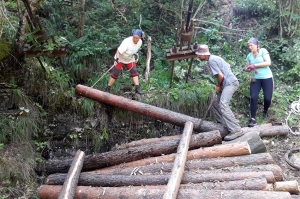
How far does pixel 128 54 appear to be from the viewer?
662cm

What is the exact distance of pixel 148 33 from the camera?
30.6ft

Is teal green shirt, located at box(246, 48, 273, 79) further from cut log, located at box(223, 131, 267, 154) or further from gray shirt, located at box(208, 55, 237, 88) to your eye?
cut log, located at box(223, 131, 267, 154)

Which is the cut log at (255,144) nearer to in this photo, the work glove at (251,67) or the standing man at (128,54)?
the work glove at (251,67)

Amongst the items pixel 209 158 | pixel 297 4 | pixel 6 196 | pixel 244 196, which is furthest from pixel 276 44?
pixel 6 196

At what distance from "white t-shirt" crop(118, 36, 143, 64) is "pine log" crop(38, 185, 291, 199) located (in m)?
3.13

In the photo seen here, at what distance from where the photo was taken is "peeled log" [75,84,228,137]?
20.4ft

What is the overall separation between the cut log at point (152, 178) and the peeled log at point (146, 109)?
1728 millimetres

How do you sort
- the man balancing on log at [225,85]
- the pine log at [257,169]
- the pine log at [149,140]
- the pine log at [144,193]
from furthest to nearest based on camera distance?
the pine log at [149,140] < the man balancing on log at [225,85] < the pine log at [257,169] < the pine log at [144,193]

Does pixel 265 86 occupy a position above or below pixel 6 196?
above

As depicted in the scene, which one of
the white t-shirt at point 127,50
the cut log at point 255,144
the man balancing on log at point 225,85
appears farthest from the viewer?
the white t-shirt at point 127,50

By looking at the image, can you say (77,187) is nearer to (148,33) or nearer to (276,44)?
(148,33)

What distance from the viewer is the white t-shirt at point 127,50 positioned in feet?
21.2

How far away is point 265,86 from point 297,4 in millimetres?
3807

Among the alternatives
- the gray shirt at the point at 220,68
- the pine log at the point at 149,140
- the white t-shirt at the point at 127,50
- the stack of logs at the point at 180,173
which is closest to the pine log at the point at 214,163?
the stack of logs at the point at 180,173
